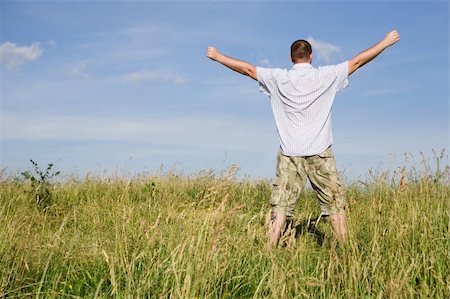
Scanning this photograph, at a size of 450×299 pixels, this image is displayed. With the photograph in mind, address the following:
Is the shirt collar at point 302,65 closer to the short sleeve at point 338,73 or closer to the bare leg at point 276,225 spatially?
the short sleeve at point 338,73

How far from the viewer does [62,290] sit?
3.83m

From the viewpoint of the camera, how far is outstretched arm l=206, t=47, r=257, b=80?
5738 millimetres

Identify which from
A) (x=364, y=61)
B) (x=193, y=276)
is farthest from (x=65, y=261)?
(x=364, y=61)

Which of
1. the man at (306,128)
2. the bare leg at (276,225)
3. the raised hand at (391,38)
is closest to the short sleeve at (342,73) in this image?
the man at (306,128)

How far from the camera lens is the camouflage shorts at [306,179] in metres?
5.51

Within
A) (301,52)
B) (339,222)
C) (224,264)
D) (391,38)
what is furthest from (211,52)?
(224,264)

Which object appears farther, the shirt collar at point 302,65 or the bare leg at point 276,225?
the shirt collar at point 302,65

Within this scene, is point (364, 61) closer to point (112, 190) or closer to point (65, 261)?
point (65, 261)

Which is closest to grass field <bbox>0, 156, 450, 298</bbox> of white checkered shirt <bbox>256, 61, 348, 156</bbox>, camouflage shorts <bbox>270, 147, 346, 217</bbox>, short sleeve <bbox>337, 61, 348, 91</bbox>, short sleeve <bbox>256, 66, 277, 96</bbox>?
camouflage shorts <bbox>270, 147, 346, 217</bbox>

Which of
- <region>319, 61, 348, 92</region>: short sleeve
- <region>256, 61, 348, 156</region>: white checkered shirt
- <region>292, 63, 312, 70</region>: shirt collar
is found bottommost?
<region>256, 61, 348, 156</region>: white checkered shirt

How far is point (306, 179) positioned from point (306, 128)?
1.86ft

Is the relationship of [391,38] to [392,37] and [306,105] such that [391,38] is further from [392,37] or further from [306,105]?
[306,105]

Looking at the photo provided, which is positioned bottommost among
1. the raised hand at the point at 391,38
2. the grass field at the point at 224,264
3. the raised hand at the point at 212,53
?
the grass field at the point at 224,264

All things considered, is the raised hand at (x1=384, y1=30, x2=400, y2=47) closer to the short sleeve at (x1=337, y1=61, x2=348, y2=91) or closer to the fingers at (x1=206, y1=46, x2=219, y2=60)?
the short sleeve at (x1=337, y1=61, x2=348, y2=91)
